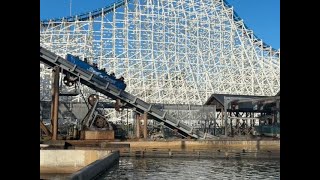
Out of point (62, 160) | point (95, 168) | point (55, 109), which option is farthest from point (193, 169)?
point (55, 109)

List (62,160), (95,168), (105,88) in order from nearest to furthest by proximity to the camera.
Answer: (95,168)
(62,160)
(105,88)

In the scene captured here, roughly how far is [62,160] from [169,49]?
93.5 ft

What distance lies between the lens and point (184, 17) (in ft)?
139

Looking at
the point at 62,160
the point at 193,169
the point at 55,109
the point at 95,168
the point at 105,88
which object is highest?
the point at 105,88

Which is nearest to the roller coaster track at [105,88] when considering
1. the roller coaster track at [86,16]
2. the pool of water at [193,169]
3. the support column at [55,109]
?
the support column at [55,109]

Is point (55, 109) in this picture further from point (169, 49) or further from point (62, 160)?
point (169, 49)

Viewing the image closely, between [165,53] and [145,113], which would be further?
[165,53]

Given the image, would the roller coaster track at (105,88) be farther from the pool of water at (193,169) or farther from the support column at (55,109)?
the pool of water at (193,169)

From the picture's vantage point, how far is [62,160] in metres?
13.8

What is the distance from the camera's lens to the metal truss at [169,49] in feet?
130

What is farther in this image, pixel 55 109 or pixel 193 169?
pixel 55 109
